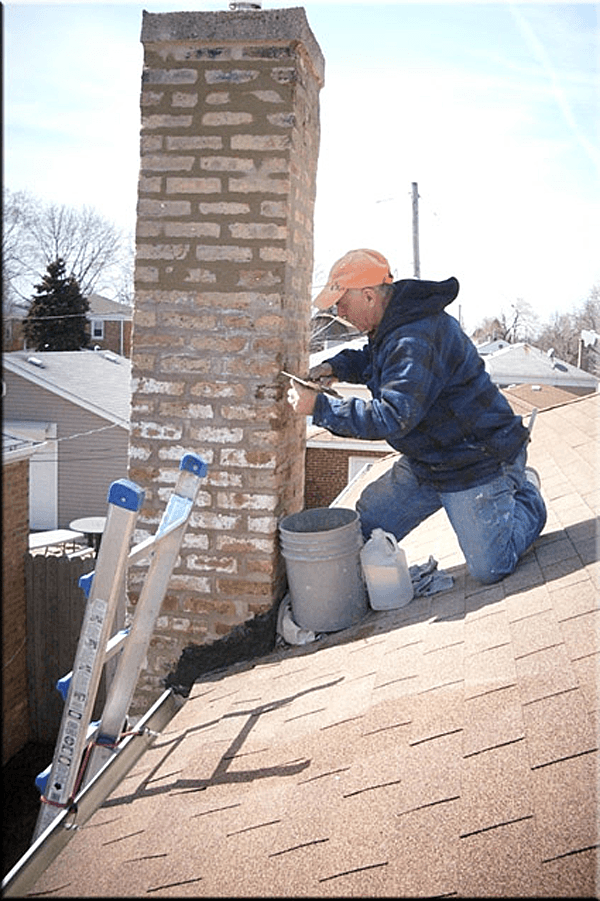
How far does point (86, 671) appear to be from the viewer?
2.52 m

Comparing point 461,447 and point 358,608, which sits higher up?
point 461,447

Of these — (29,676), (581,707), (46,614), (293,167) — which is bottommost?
(29,676)

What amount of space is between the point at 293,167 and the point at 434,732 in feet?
8.61

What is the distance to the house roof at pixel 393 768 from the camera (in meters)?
1.72

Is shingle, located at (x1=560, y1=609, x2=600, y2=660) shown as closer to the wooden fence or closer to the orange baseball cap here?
the orange baseball cap

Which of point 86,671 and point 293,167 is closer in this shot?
point 86,671

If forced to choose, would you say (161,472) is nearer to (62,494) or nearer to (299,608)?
(299,608)

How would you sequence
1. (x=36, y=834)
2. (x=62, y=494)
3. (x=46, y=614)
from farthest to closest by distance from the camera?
(x=62, y=494) < (x=46, y=614) < (x=36, y=834)

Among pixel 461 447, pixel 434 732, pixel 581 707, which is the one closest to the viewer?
pixel 581 707

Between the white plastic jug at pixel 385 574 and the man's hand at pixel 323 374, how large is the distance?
0.90m

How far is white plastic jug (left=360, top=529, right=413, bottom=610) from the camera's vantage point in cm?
390

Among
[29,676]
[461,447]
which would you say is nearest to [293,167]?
[461,447]

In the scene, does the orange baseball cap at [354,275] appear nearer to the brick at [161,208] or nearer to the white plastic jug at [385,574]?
the brick at [161,208]

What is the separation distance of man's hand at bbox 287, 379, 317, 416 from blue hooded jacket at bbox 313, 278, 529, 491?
0.03m
